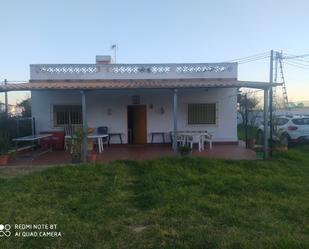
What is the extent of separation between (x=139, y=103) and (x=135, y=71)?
1.58 meters

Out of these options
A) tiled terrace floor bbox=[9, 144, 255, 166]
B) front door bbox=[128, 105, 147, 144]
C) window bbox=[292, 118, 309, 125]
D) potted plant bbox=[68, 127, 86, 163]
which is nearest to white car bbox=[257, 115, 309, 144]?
window bbox=[292, 118, 309, 125]

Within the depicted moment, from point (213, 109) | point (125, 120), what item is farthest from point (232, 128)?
point (125, 120)

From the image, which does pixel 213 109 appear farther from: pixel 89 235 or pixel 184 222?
pixel 89 235

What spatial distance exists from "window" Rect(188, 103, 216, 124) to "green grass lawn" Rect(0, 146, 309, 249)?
16.6ft

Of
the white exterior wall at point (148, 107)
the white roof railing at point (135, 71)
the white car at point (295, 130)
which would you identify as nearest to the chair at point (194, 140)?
the white exterior wall at point (148, 107)

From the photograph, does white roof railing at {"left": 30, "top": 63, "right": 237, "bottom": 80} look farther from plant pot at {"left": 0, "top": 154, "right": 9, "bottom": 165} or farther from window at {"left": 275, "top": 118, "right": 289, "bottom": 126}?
plant pot at {"left": 0, "top": 154, "right": 9, "bottom": 165}

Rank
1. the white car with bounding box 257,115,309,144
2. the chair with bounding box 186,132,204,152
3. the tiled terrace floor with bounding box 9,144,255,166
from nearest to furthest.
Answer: the tiled terrace floor with bounding box 9,144,255,166 → the chair with bounding box 186,132,204,152 → the white car with bounding box 257,115,309,144

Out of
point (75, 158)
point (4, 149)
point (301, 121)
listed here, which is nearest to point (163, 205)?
point (75, 158)

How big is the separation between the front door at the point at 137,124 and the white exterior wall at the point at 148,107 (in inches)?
9.5

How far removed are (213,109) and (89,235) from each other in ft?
34.9

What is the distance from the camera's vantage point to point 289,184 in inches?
272

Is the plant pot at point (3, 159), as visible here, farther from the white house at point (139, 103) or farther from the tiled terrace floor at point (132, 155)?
the white house at point (139, 103)

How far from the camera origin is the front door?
14047mm

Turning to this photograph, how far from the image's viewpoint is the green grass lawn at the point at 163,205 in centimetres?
417
